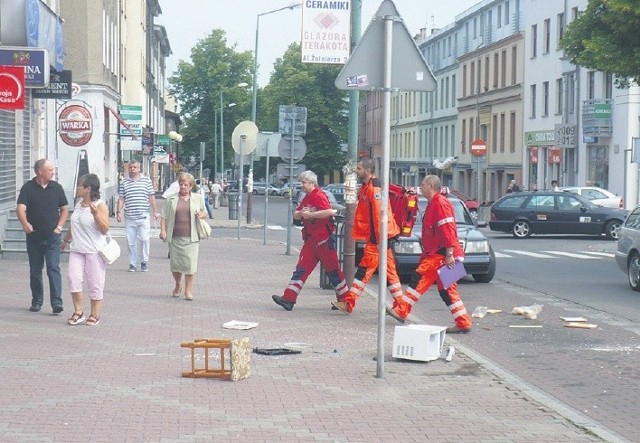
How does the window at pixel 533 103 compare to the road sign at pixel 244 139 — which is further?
the window at pixel 533 103

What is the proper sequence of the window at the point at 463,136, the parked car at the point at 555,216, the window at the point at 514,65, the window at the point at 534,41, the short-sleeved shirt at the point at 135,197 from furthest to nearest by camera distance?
the window at the point at 463,136
the window at the point at 514,65
the window at the point at 534,41
the parked car at the point at 555,216
the short-sleeved shirt at the point at 135,197

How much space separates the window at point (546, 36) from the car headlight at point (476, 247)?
44.7 meters

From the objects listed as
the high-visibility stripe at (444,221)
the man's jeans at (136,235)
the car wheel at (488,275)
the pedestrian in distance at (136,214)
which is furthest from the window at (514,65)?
the high-visibility stripe at (444,221)

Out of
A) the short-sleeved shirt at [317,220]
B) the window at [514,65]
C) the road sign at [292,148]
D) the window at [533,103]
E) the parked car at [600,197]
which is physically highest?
the window at [514,65]

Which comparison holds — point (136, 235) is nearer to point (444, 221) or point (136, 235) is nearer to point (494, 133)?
point (444, 221)

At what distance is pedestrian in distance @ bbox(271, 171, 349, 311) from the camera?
49.5 feet

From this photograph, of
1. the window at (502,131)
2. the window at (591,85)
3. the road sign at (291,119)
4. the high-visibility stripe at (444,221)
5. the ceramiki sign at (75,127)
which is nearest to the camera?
the high-visibility stripe at (444,221)

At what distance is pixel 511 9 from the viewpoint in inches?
2820

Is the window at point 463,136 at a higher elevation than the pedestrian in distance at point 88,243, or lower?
higher

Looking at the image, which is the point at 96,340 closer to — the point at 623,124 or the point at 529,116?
the point at 623,124

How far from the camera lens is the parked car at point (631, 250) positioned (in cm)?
1945

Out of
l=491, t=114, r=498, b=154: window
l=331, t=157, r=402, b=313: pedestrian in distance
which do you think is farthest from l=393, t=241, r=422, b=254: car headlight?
l=491, t=114, r=498, b=154: window

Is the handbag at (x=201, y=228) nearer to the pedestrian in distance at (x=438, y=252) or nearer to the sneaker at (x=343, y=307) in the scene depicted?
the sneaker at (x=343, y=307)

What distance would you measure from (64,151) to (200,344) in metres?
30.8
